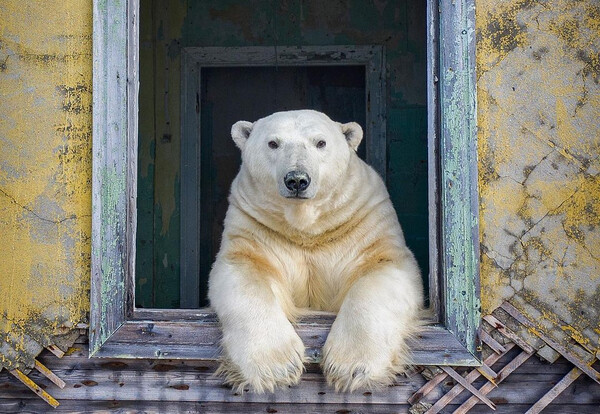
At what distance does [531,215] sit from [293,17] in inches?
105

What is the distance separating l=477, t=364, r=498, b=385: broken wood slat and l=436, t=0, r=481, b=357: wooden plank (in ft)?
0.31

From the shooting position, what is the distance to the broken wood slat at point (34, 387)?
294 cm

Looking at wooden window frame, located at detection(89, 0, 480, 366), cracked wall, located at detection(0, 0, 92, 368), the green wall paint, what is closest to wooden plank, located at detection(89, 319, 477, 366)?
wooden window frame, located at detection(89, 0, 480, 366)

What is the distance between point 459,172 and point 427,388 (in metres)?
0.84

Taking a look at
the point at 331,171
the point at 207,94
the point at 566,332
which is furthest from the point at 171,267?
the point at 566,332

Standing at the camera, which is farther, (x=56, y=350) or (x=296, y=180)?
(x=56, y=350)

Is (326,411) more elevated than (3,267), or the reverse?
(3,267)

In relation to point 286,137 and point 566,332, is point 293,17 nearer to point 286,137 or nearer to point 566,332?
point 286,137

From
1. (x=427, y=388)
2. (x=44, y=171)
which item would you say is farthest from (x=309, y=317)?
(x=44, y=171)

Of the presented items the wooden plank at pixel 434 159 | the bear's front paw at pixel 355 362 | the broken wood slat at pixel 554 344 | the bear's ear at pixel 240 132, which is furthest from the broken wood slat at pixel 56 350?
the broken wood slat at pixel 554 344

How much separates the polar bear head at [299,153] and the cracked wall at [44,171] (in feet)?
2.36

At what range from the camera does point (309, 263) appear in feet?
10.7

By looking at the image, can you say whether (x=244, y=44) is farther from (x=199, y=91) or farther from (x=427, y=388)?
(x=427, y=388)

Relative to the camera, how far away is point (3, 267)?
300 cm
